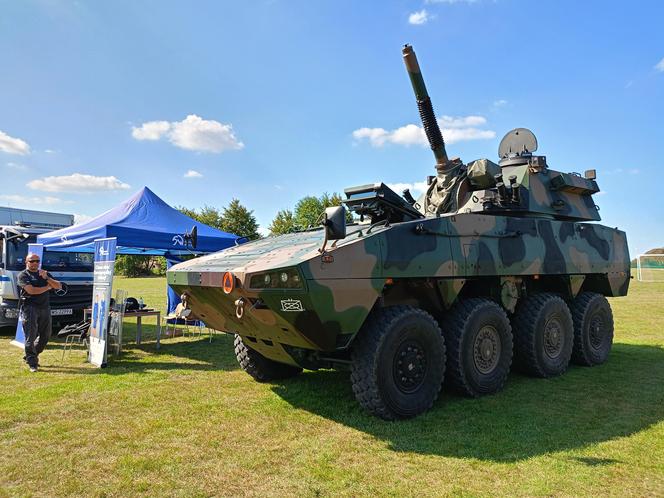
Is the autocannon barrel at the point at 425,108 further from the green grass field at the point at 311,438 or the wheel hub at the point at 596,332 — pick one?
the wheel hub at the point at 596,332

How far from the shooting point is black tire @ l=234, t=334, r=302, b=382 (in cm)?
639

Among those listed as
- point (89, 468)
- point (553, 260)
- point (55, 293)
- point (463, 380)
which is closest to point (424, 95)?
point (553, 260)

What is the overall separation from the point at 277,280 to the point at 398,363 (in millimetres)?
Result: 1477

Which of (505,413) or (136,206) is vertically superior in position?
(136,206)

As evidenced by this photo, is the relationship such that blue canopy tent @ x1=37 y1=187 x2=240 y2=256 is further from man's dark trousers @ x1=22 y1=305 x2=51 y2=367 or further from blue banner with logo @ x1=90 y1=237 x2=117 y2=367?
man's dark trousers @ x1=22 y1=305 x2=51 y2=367

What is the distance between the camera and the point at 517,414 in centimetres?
507

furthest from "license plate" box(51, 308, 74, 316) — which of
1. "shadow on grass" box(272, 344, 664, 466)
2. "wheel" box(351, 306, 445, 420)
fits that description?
"wheel" box(351, 306, 445, 420)

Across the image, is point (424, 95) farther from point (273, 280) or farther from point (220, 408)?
point (220, 408)


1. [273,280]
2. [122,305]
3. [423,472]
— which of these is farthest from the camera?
[122,305]

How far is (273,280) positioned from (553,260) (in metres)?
4.15

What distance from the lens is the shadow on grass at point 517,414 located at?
13.9 feet

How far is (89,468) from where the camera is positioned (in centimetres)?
378

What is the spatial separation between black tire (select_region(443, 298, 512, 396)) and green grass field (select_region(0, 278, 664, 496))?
189 millimetres

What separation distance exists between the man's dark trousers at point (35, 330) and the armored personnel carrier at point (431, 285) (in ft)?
9.85
